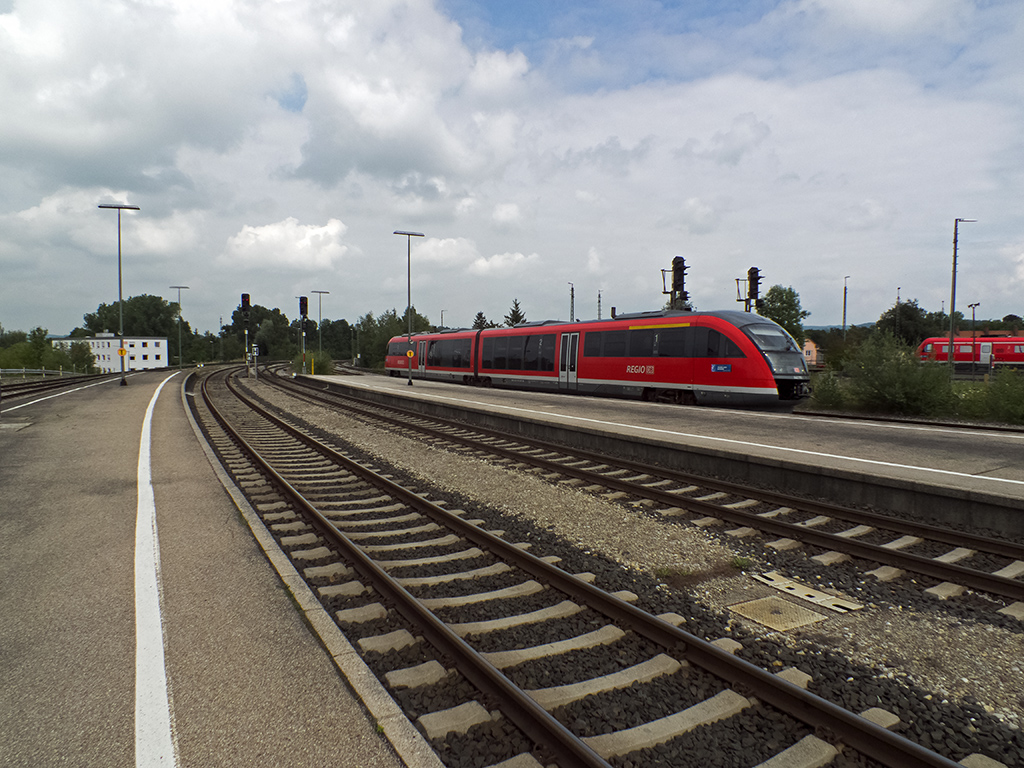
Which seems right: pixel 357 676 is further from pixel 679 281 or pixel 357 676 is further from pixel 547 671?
pixel 679 281

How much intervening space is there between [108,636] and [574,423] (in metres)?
10.7

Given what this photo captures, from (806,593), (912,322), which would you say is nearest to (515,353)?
(806,593)

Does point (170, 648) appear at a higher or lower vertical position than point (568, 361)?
lower

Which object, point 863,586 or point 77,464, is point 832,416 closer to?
point 863,586

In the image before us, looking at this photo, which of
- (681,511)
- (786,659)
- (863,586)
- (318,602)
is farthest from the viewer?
(681,511)

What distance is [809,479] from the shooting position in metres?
8.55

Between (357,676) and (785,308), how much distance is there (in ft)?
324

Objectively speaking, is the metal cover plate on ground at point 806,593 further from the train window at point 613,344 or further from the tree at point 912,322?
the tree at point 912,322

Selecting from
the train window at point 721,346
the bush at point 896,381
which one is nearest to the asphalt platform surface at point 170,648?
the train window at point 721,346

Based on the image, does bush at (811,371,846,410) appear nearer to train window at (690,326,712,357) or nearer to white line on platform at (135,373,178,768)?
train window at (690,326,712,357)

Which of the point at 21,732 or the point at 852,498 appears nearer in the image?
the point at 21,732

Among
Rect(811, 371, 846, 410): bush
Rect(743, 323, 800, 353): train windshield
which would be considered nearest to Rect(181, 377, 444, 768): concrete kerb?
Rect(743, 323, 800, 353): train windshield

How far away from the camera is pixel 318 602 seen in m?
4.44

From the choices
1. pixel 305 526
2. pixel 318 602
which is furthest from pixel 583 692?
pixel 305 526
